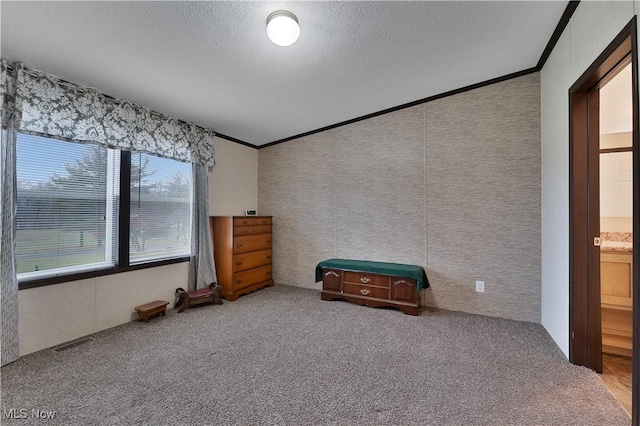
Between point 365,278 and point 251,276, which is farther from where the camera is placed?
point 251,276

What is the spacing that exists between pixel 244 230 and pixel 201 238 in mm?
582

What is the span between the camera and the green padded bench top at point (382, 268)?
3149 millimetres

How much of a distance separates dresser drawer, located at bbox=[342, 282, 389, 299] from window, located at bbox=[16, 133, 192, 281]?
2.22 metres

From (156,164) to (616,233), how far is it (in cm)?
513

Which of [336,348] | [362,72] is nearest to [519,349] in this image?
[336,348]

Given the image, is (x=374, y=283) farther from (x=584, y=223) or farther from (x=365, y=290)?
(x=584, y=223)

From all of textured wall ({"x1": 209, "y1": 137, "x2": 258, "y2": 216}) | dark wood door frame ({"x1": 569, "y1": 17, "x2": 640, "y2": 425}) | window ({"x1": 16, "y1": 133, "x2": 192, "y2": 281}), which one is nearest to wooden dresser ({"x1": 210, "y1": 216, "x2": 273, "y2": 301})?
textured wall ({"x1": 209, "y1": 137, "x2": 258, "y2": 216})

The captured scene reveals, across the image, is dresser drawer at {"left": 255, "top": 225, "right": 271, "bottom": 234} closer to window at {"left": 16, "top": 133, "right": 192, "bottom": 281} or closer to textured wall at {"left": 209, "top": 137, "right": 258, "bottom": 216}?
textured wall at {"left": 209, "top": 137, "right": 258, "bottom": 216}

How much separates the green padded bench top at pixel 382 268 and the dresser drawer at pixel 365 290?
0.72ft

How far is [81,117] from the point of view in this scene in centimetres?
249

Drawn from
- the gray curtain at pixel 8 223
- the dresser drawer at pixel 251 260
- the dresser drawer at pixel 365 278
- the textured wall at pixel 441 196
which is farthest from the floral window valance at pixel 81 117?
the dresser drawer at pixel 365 278

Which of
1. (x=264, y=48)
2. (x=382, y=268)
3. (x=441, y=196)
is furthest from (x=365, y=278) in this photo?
(x=264, y=48)

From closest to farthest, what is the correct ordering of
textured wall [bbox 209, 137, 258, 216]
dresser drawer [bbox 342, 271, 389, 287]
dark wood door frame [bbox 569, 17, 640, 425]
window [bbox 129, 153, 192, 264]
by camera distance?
dark wood door frame [bbox 569, 17, 640, 425]
window [bbox 129, 153, 192, 264]
dresser drawer [bbox 342, 271, 389, 287]
textured wall [bbox 209, 137, 258, 216]

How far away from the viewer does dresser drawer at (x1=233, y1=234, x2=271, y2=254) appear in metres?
3.80
